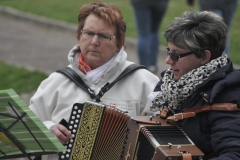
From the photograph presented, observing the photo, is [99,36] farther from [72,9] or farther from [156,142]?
[72,9]

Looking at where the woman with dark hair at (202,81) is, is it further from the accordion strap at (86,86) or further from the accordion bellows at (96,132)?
the accordion strap at (86,86)

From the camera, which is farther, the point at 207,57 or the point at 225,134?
the point at 207,57

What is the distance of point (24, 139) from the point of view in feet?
12.8

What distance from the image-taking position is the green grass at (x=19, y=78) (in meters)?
8.12

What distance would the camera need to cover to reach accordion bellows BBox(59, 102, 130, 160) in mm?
4094

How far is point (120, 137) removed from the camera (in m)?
4.07

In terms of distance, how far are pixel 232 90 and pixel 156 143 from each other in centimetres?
50

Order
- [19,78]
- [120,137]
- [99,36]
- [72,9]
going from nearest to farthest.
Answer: [120,137] → [99,36] → [19,78] → [72,9]

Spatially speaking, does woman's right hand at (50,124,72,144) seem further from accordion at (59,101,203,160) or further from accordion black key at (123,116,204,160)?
accordion black key at (123,116,204,160)

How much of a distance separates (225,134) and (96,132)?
1.00 m

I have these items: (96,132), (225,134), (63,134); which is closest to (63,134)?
(63,134)

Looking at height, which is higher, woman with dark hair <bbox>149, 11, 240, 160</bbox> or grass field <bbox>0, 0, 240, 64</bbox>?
woman with dark hair <bbox>149, 11, 240, 160</bbox>

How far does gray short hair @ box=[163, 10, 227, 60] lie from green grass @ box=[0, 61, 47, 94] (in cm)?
445

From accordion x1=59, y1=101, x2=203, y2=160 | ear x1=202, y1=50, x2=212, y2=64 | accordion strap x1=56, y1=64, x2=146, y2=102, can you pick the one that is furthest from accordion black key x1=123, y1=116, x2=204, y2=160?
accordion strap x1=56, y1=64, x2=146, y2=102
